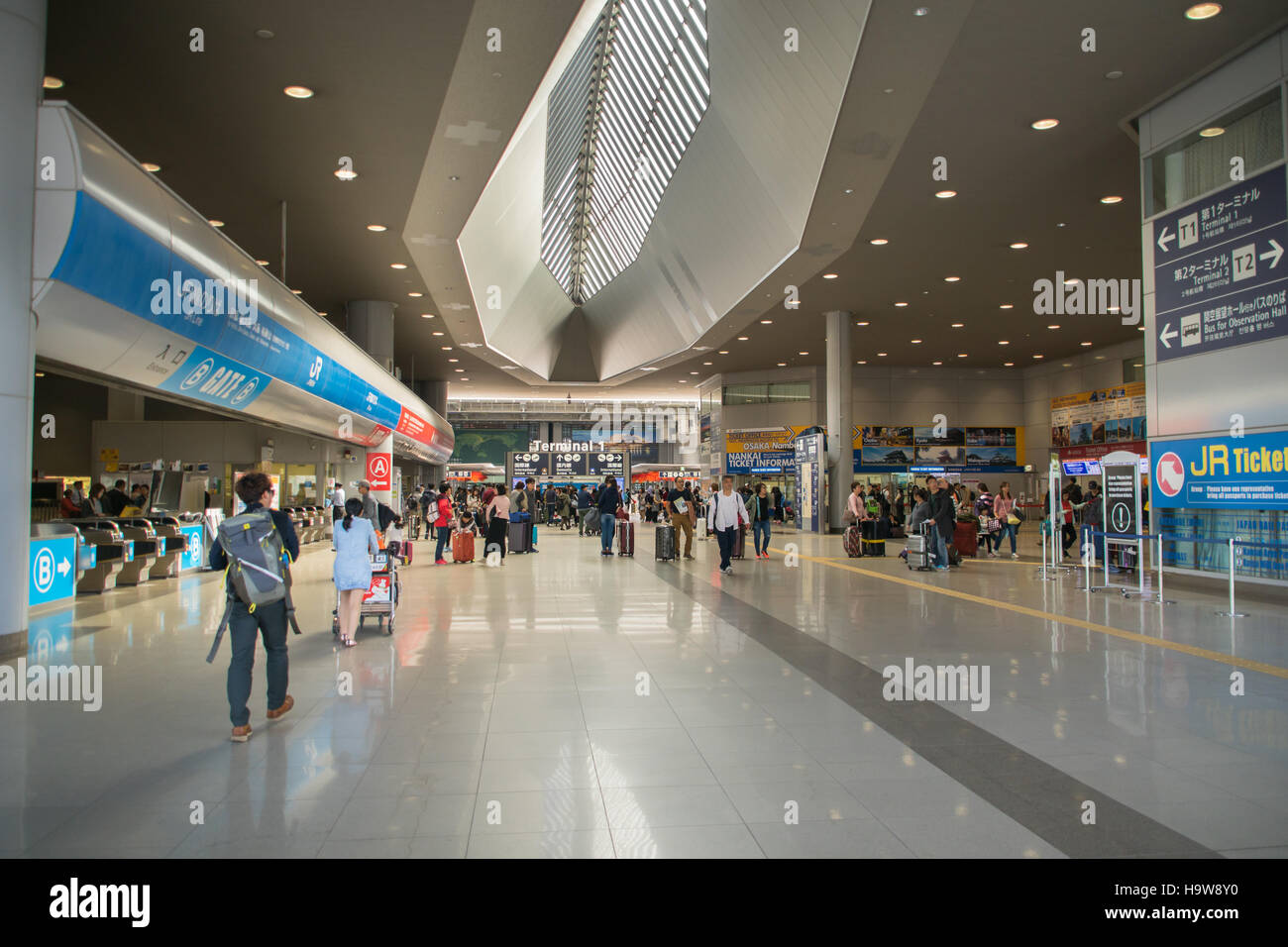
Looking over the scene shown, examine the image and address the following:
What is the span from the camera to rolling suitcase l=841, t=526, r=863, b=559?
59.1 ft

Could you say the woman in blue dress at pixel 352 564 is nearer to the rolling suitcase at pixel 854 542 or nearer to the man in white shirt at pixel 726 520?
the man in white shirt at pixel 726 520

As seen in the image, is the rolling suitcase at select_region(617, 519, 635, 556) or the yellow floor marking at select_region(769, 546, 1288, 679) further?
the rolling suitcase at select_region(617, 519, 635, 556)

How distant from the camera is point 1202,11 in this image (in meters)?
8.45

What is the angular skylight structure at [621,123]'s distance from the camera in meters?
15.4

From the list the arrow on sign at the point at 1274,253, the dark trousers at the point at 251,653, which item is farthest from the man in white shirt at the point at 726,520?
the dark trousers at the point at 251,653

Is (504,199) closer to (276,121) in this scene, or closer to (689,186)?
(689,186)

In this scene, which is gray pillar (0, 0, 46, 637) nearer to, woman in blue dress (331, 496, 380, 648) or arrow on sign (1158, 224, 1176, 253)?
woman in blue dress (331, 496, 380, 648)

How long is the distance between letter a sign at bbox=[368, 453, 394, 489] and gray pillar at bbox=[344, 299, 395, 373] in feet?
7.52

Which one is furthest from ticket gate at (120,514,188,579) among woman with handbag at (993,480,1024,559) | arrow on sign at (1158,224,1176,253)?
woman with handbag at (993,480,1024,559)

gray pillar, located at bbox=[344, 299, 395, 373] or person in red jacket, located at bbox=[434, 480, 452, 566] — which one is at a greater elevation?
gray pillar, located at bbox=[344, 299, 395, 373]

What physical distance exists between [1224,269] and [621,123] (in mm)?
13588

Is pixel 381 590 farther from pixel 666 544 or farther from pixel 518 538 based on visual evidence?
pixel 518 538

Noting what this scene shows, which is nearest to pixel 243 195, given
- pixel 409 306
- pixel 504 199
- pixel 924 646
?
pixel 504 199
